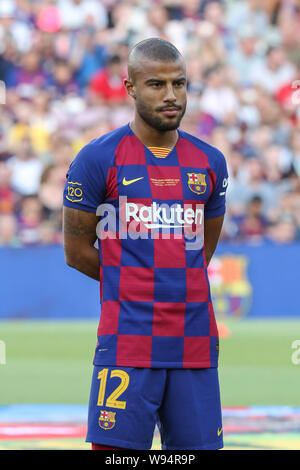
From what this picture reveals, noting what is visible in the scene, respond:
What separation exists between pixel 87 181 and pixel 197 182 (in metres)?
0.48

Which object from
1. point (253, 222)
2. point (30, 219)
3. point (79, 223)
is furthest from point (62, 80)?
point (79, 223)

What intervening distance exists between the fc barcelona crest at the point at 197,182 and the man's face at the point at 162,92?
0.23 meters

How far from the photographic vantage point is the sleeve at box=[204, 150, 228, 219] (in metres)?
4.26

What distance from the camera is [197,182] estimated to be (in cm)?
411

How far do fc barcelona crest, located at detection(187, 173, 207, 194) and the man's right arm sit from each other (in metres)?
0.44

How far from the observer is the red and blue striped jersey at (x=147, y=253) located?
392 cm

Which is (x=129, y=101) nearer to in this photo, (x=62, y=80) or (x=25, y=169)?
(x=62, y=80)

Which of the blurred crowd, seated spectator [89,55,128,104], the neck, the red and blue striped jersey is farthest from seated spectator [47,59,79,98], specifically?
the red and blue striped jersey

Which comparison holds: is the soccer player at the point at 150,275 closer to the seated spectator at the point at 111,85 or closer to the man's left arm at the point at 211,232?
the man's left arm at the point at 211,232

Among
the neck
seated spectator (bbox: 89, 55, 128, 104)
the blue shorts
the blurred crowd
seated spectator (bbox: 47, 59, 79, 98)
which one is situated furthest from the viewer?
seated spectator (bbox: 47, 59, 79, 98)

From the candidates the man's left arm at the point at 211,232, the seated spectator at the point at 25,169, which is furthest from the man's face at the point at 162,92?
the seated spectator at the point at 25,169

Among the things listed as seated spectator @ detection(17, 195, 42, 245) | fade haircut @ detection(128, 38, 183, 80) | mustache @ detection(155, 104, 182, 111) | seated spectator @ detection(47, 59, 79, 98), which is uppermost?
seated spectator @ detection(47, 59, 79, 98)

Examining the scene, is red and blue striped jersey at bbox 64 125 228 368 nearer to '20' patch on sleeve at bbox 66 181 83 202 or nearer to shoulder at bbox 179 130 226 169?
'20' patch on sleeve at bbox 66 181 83 202

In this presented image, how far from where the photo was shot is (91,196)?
4047mm
